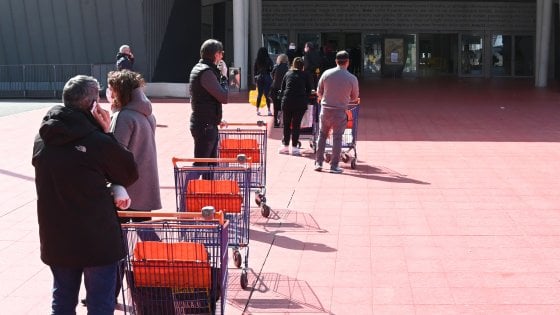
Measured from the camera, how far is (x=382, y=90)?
32156 millimetres

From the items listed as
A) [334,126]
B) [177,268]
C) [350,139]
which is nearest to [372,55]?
[350,139]

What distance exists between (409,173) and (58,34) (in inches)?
877

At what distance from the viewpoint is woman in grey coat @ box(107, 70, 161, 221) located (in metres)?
6.39

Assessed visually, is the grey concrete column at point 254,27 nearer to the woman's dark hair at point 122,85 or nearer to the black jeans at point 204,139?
the black jeans at point 204,139

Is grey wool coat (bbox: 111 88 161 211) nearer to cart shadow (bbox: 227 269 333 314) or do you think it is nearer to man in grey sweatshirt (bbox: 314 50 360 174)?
cart shadow (bbox: 227 269 333 314)

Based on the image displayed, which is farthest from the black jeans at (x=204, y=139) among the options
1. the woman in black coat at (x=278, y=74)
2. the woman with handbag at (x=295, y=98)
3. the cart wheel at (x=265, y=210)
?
the woman in black coat at (x=278, y=74)

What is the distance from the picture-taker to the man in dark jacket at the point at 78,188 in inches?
183

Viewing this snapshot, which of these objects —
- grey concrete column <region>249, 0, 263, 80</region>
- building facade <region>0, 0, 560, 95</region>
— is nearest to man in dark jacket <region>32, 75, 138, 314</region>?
building facade <region>0, 0, 560, 95</region>

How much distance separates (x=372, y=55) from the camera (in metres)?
45.4

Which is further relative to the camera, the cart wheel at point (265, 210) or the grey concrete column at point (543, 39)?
the grey concrete column at point (543, 39)

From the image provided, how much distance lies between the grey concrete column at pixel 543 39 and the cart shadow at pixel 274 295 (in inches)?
1134

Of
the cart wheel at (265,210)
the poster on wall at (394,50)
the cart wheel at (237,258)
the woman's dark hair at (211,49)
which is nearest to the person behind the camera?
the cart wheel at (237,258)

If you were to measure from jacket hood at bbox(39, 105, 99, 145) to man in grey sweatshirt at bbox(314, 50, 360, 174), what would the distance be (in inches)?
300

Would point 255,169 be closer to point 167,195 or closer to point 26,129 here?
point 167,195
